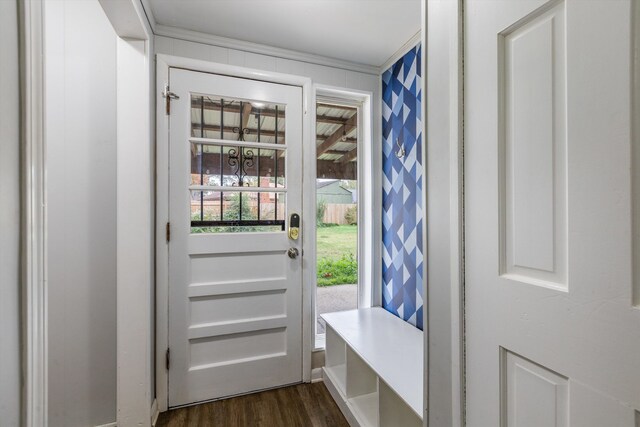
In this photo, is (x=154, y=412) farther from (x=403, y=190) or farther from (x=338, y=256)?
(x=403, y=190)

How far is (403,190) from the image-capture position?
2.01 metres

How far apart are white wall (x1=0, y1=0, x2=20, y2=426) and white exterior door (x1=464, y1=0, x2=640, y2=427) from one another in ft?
3.46

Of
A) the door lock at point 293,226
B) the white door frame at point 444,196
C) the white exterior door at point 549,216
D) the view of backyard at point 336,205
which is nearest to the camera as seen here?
the white exterior door at point 549,216

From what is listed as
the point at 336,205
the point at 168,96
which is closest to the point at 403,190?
the point at 336,205

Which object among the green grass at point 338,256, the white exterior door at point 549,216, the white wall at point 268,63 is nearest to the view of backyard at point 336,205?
the green grass at point 338,256

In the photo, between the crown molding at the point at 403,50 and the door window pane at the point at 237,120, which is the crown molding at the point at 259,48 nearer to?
the crown molding at the point at 403,50

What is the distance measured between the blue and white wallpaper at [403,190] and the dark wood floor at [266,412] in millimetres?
775

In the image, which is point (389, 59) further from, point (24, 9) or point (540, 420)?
point (540, 420)

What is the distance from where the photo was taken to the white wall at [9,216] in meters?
0.56

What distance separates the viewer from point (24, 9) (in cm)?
60

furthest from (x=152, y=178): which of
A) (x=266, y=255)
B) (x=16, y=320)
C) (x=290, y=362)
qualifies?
(x=290, y=362)

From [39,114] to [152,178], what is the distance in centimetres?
110

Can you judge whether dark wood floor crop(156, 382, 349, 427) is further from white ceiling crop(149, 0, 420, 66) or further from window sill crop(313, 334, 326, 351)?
white ceiling crop(149, 0, 420, 66)

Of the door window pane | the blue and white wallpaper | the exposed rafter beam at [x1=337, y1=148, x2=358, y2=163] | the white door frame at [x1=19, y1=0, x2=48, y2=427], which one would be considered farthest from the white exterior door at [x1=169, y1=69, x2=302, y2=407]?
the white door frame at [x1=19, y1=0, x2=48, y2=427]
